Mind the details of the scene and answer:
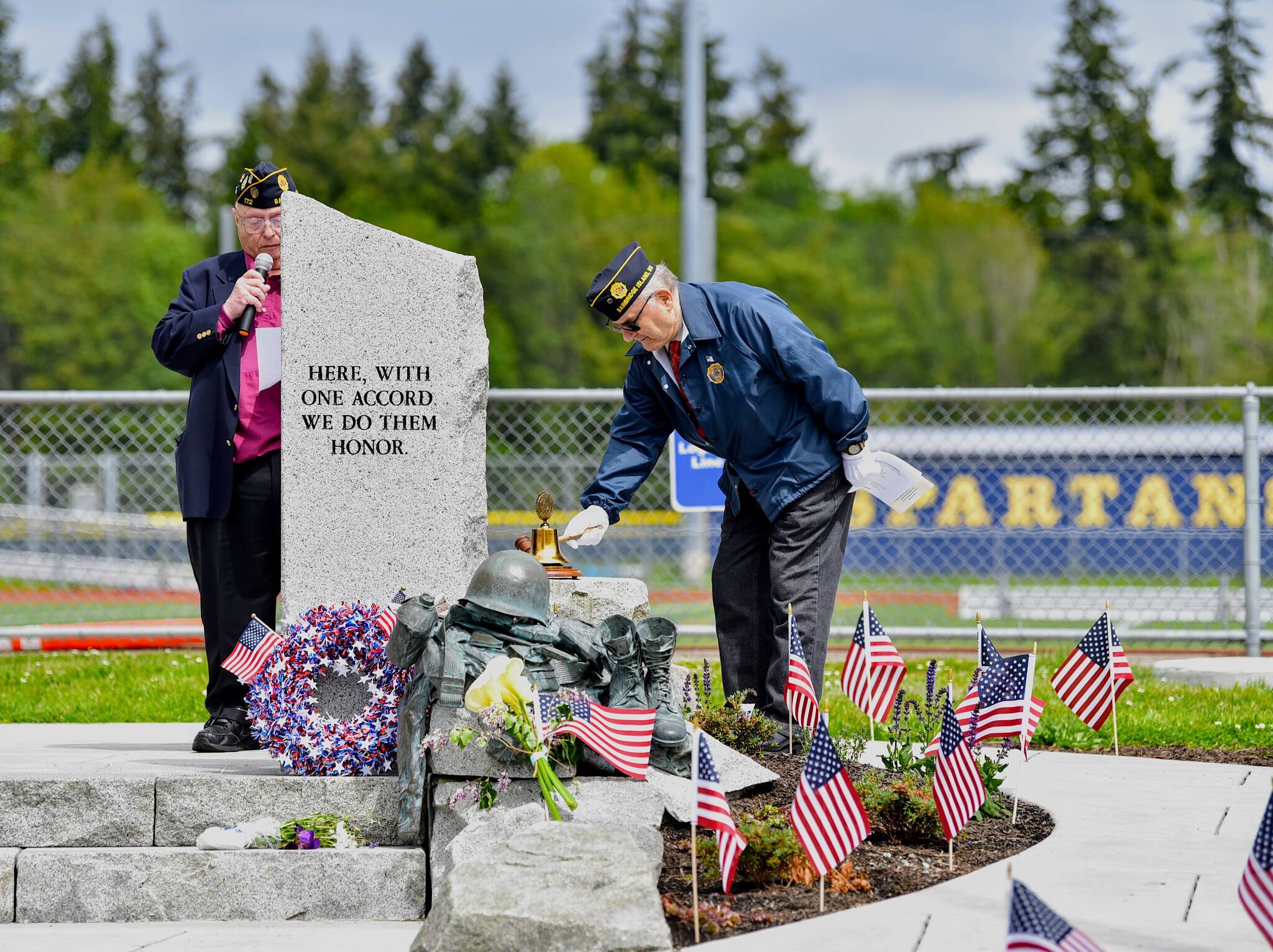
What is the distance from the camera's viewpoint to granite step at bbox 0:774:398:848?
460 centimetres

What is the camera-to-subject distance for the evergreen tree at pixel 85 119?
175 ft

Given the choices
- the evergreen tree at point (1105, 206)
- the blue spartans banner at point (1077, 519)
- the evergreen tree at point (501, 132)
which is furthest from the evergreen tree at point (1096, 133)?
the blue spartans banner at point (1077, 519)

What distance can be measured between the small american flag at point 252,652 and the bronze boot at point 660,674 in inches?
47.7

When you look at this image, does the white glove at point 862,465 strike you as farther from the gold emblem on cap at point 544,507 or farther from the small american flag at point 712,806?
the small american flag at point 712,806

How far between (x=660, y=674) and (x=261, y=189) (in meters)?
2.37

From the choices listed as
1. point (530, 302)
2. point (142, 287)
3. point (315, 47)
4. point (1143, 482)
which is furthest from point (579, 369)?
point (1143, 482)

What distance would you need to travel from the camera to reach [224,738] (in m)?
5.47

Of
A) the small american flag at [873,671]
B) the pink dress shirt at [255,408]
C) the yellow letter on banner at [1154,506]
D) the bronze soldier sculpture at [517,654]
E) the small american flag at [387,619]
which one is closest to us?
the bronze soldier sculpture at [517,654]

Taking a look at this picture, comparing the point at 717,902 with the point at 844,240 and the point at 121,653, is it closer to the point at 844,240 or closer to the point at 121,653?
the point at 121,653

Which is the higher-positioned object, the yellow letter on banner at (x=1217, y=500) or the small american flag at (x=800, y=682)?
the yellow letter on banner at (x=1217, y=500)

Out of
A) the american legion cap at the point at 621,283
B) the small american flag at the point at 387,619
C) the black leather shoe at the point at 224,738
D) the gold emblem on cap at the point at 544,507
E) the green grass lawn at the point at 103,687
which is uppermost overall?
the american legion cap at the point at 621,283

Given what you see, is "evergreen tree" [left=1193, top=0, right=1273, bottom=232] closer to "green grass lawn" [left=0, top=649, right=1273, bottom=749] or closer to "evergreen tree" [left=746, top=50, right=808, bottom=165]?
"evergreen tree" [left=746, top=50, right=808, bottom=165]

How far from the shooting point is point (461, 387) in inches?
214

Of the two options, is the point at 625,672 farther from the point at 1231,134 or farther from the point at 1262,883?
the point at 1231,134
